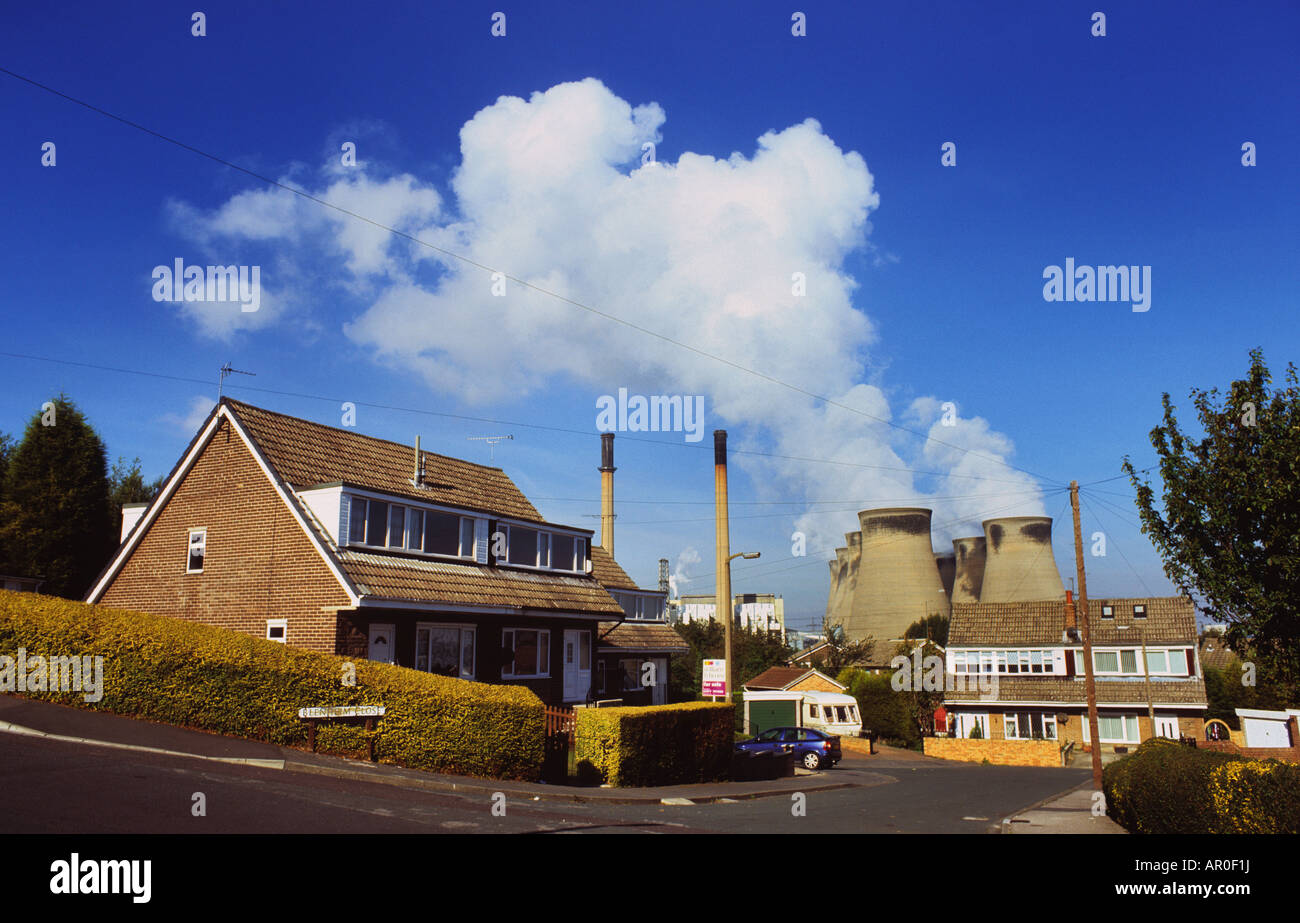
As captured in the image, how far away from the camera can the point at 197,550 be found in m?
24.9

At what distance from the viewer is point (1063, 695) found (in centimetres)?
5197

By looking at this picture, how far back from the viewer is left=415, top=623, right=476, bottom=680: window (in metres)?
23.4

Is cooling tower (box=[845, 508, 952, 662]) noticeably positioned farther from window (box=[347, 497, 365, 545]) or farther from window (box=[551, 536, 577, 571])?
window (box=[347, 497, 365, 545])

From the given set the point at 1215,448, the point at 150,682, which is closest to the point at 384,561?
the point at 150,682

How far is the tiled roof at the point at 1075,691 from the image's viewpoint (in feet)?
164

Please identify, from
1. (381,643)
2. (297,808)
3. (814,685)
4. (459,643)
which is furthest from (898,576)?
(297,808)

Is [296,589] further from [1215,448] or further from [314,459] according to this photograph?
[1215,448]

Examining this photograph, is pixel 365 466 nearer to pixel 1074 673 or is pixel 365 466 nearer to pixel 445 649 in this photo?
pixel 445 649

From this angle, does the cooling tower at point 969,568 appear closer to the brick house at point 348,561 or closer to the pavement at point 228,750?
the brick house at point 348,561

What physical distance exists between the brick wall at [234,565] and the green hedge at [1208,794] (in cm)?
1706

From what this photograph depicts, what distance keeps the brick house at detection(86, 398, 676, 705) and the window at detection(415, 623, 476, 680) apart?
0.14ft

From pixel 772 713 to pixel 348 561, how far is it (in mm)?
33675
